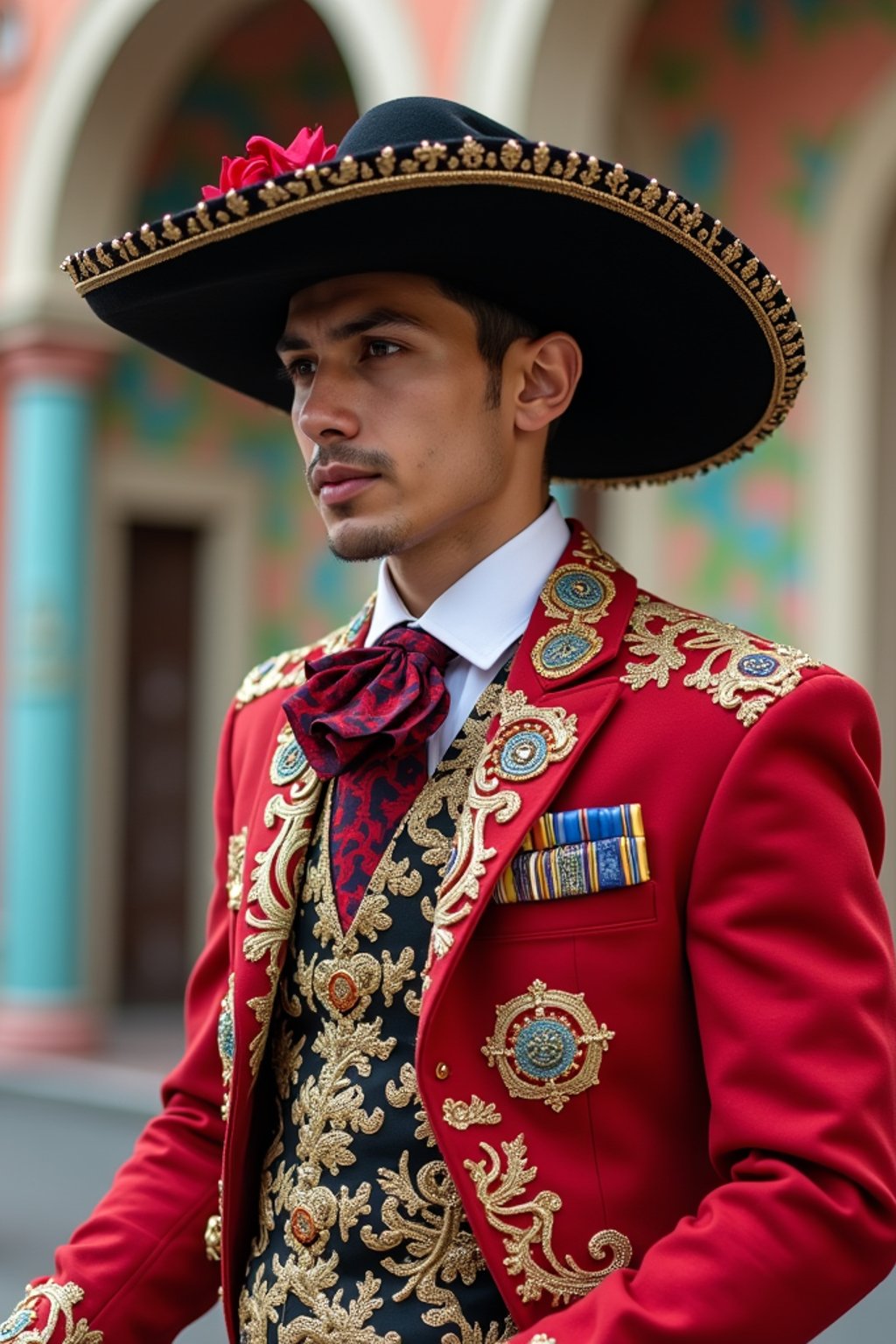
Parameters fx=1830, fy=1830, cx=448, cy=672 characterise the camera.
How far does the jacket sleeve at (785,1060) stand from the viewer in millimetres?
1402

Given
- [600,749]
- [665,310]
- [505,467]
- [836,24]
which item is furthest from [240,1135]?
[836,24]

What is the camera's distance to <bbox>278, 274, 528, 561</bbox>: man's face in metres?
1.74

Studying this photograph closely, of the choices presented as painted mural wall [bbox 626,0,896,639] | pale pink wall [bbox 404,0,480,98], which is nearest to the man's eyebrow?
pale pink wall [bbox 404,0,480,98]

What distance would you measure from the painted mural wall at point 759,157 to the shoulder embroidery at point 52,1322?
5.06 meters

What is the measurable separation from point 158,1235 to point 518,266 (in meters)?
1.04

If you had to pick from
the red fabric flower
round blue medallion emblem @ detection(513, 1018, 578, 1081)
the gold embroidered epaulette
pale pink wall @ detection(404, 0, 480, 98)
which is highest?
pale pink wall @ detection(404, 0, 480, 98)

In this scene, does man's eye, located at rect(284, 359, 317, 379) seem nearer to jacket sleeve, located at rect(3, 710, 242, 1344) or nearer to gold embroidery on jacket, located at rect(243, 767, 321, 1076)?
gold embroidery on jacket, located at rect(243, 767, 321, 1076)

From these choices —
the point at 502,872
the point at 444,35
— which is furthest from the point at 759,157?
the point at 502,872

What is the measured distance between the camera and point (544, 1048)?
5.15ft

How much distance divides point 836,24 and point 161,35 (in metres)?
2.91

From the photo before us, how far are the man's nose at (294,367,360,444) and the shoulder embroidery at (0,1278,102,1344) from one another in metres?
0.87

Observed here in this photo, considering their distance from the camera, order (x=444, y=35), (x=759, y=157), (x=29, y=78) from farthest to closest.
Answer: (x=29, y=78) < (x=759, y=157) < (x=444, y=35)

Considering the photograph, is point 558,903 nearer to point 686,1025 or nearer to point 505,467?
point 686,1025

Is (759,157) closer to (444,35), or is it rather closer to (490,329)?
(444,35)
